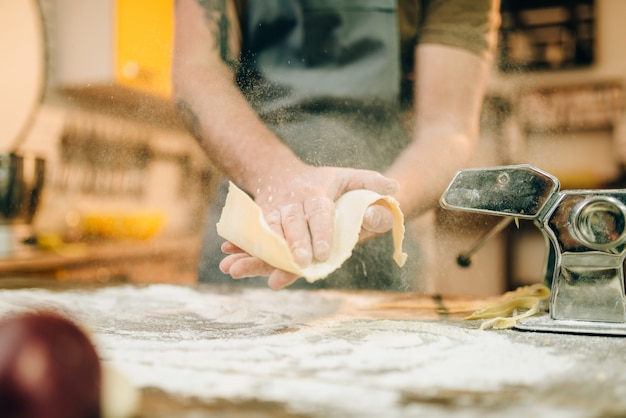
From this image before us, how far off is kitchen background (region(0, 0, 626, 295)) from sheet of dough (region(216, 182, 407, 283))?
217 mm

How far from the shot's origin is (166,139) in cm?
122

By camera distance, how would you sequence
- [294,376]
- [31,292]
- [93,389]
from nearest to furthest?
[93,389], [294,376], [31,292]

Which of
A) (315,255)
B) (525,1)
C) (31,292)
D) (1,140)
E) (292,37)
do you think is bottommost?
(31,292)

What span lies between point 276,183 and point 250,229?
17 centimetres

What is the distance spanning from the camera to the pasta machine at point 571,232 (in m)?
0.74

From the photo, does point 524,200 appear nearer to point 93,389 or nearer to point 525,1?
→ point 93,389

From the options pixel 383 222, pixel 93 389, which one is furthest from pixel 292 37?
pixel 93 389

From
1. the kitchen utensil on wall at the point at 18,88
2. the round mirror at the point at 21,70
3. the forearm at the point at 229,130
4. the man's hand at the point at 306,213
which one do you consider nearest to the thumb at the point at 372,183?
the man's hand at the point at 306,213

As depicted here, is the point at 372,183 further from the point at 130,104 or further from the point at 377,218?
the point at 130,104

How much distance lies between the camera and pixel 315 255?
78cm

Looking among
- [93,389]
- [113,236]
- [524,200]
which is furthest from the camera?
[113,236]

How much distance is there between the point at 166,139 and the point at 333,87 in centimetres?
37

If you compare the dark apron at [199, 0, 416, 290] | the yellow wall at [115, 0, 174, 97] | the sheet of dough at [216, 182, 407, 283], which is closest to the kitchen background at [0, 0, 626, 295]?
the yellow wall at [115, 0, 174, 97]

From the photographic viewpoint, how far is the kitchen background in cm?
112
